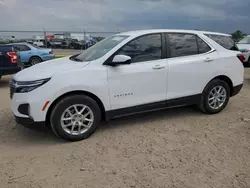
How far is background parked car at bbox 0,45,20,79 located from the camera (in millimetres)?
8070

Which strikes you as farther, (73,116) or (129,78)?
(129,78)

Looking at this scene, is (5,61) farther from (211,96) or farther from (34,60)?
(211,96)

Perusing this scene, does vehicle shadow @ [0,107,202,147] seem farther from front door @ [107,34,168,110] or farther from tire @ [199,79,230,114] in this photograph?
front door @ [107,34,168,110]

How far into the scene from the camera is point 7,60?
8.12m

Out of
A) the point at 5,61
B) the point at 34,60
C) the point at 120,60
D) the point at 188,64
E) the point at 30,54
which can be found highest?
the point at 120,60

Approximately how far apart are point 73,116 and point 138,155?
45.0 inches

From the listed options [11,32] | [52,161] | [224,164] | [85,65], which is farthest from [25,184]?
[11,32]

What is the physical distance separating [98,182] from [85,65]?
181 cm

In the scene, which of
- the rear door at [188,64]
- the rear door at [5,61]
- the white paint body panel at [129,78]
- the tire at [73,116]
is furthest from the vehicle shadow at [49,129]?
the rear door at [5,61]

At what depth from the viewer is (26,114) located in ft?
11.8

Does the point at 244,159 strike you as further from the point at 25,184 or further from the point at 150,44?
the point at 25,184

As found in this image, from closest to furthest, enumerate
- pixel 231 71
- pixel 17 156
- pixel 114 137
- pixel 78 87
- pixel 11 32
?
pixel 17 156 → pixel 78 87 → pixel 114 137 → pixel 231 71 → pixel 11 32

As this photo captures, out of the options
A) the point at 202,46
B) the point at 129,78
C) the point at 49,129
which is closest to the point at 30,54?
the point at 49,129

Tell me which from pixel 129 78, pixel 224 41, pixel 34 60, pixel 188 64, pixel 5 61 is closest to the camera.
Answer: pixel 129 78
